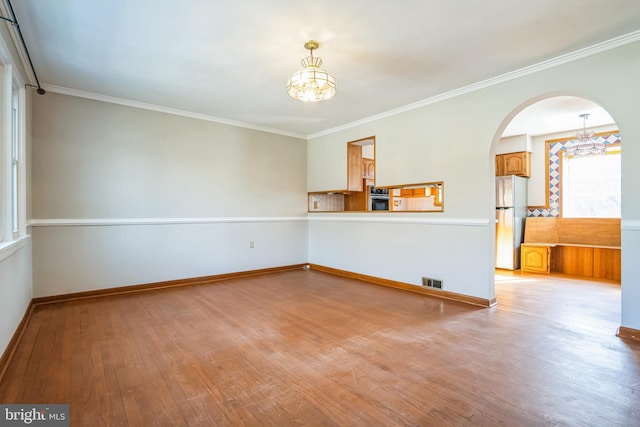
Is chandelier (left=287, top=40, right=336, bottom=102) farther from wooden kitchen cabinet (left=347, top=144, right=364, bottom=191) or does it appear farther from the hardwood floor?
wooden kitchen cabinet (left=347, top=144, right=364, bottom=191)

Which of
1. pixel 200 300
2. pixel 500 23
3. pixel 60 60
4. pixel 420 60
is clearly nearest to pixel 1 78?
pixel 60 60

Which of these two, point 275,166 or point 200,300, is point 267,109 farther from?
point 200,300

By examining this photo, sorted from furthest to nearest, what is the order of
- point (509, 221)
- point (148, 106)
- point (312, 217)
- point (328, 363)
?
point (312, 217) → point (509, 221) → point (148, 106) → point (328, 363)

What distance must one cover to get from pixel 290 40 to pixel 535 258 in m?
5.65

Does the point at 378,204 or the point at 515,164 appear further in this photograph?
the point at 378,204

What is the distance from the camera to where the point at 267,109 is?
457 cm

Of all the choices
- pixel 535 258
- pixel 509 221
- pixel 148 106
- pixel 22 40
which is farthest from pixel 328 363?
pixel 535 258

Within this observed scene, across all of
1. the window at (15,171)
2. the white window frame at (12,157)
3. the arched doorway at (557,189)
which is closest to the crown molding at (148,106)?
the white window frame at (12,157)

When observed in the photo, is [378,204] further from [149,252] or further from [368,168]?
[149,252]

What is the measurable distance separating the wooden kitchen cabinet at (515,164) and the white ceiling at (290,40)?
10.8 ft

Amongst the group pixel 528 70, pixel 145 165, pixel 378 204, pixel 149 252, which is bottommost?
pixel 149 252

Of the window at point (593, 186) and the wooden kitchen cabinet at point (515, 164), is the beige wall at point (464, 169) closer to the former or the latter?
the wooden kitchen cabinet at point (515, 164)

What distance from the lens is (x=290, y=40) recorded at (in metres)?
2.70

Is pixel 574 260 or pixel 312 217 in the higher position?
pixel 312 217
